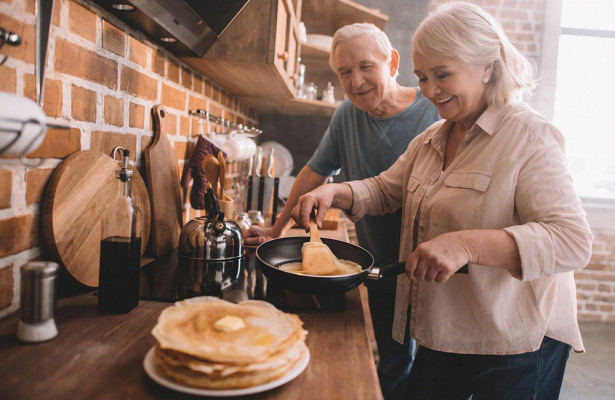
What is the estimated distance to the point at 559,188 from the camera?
946 millimetres

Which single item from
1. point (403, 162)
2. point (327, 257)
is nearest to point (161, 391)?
point (327, 257)

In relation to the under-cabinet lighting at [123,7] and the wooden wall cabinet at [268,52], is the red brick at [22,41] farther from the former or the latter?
the wooden wall cabinet at [268,52]

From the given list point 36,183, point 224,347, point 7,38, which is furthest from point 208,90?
point 224,347

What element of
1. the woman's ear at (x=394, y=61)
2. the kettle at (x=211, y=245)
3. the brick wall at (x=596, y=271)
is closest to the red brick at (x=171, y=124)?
the kettle at (x=211, y=245)

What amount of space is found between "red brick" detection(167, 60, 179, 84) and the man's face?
2.02 ft

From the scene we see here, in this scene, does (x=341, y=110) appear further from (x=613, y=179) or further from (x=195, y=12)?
(x=613, y=179)

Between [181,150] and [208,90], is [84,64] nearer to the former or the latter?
[181,150]

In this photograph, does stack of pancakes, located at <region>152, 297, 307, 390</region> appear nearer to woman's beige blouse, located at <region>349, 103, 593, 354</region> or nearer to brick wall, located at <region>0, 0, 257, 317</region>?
brick wall, located at <region>0, 0, 257, 317</region>

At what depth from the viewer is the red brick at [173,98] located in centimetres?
145

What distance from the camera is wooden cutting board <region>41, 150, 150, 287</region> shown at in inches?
35.4

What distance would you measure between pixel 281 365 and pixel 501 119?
2.76 ft

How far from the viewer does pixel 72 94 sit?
96 centimetres

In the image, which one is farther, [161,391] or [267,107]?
[267,107]

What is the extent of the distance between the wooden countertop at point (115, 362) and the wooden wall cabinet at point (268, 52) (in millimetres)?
972
